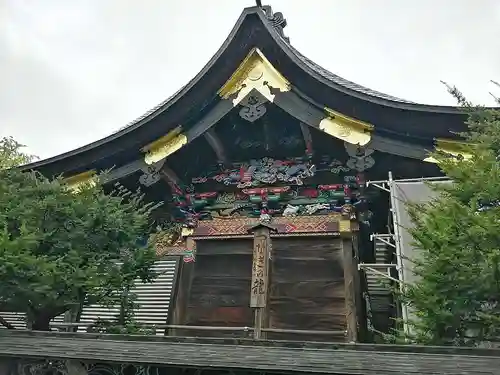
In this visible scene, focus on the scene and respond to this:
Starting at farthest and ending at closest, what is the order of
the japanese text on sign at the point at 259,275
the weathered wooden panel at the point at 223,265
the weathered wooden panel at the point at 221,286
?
1. the weathered wooden panel at the point at 223,265
2. the weathered wooden panel at the point at 221,286
3. the japanese text on sign at the point at 259,275

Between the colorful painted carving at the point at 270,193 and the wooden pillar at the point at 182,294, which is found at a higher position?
the colorful painted carving at the point at 270,193

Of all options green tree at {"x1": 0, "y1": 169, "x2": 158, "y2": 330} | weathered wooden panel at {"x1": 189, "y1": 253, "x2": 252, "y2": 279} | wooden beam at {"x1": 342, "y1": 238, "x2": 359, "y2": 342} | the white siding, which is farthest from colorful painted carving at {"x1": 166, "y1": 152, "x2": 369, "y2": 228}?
green tree at {"x1": 0, "y1": 169, "x2": 158, "y2": 330}

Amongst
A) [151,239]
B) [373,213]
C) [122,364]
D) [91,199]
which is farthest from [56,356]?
[373,213]

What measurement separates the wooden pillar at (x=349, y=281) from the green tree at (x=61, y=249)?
2766mm

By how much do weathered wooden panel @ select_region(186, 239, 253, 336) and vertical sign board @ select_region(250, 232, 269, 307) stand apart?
2.51 feet

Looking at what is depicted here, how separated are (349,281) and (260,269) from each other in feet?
4.23

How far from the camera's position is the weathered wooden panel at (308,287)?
21.9 feet

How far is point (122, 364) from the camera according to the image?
3.85m

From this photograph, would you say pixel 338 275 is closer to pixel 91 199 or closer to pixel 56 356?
pixel 91 199

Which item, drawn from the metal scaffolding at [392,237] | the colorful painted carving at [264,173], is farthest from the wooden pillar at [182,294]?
the metal scaffolding at [392,237]

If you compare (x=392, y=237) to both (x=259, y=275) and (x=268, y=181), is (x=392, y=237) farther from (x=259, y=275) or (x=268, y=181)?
(x=268, y=181)

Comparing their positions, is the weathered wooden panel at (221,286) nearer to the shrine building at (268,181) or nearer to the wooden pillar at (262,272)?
the shrine building at (268,181)

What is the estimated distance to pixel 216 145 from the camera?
26.6 ft

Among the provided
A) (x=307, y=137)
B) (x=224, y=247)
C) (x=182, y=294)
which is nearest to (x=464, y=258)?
(x=307, y=137)
